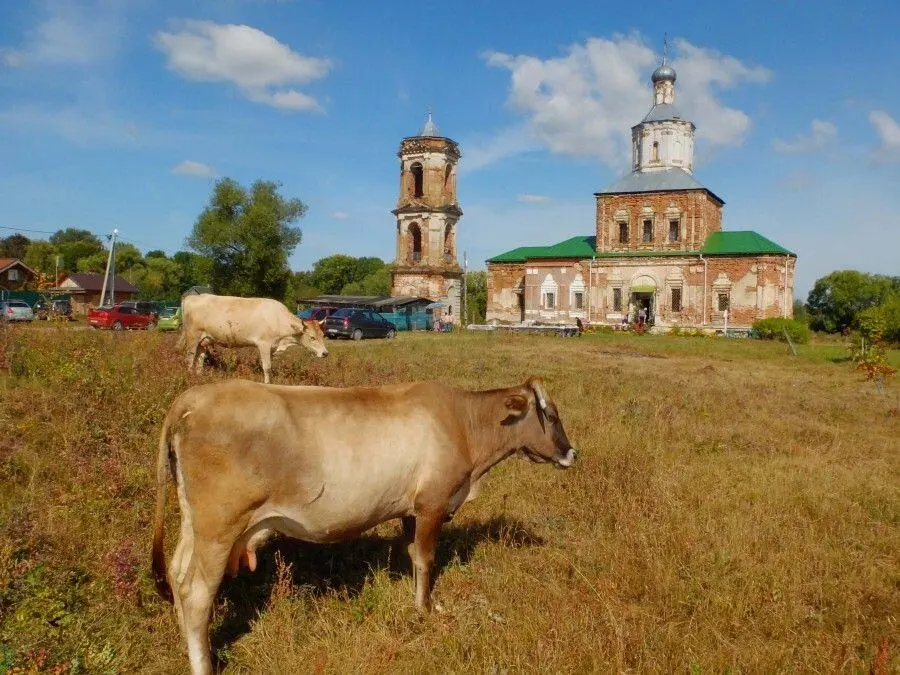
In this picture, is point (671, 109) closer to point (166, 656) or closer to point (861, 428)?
point (861, 428)

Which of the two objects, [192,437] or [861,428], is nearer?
[192,437]

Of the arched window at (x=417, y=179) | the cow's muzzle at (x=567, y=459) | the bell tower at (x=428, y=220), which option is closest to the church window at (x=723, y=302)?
the bell tower at (x=428, y=220)

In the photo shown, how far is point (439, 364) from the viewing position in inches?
687

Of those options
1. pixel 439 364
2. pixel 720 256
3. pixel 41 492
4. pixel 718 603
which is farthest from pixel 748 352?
pixel 41 492

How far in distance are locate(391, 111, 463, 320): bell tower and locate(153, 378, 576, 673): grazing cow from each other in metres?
45.9

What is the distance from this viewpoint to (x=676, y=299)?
44719 mm

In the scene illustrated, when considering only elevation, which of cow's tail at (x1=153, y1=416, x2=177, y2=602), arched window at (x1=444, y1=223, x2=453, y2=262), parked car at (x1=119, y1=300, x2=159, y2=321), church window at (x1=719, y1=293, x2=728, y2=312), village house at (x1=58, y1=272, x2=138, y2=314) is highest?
arched window at (x1=444, y1=223, x2=453, y2=262)

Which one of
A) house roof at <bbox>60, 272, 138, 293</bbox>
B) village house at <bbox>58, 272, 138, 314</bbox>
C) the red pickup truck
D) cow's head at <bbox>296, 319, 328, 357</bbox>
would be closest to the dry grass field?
cow's head at <bbox>296, 319, 328, 357</bbox>

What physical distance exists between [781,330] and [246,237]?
114 ft

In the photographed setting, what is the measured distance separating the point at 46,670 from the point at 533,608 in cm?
294

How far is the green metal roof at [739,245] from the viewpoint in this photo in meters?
42.2

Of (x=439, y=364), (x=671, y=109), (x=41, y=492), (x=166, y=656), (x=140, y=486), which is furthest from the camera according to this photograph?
(x=671, y=109)

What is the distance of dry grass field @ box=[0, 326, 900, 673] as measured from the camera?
13.3ft

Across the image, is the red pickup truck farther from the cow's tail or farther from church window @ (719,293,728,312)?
church window @ (719,293,728,312)
